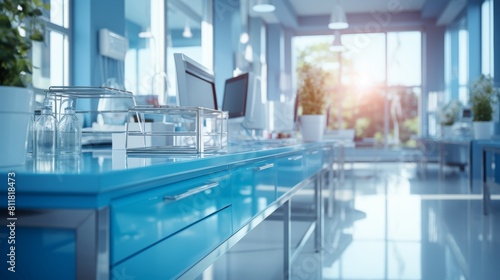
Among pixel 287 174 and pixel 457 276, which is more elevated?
pixel 287 174

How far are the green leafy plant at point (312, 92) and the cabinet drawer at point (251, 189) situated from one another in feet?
8.93

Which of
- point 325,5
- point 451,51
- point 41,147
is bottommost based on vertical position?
point 41,147

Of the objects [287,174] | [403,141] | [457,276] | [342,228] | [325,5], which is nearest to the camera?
[287,174]

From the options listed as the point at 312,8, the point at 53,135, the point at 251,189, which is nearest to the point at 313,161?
the point at 251,189

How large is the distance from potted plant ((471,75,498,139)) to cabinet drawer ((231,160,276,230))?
4725mm

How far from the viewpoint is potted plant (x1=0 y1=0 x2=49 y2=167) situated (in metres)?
0.93

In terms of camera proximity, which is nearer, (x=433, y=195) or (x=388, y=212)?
(x=388, y=212)

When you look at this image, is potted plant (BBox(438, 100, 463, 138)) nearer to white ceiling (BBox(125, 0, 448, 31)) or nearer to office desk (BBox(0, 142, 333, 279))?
white ceiling (BBox(125, 0, 448, 31))

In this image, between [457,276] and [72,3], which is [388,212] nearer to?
[457,276]

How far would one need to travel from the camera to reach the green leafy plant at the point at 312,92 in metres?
4.79

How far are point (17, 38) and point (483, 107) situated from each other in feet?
20.3

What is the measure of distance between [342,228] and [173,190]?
354 cm

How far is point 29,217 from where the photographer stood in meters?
0.80

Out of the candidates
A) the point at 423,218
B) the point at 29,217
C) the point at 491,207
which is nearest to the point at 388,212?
the point at 423,218
